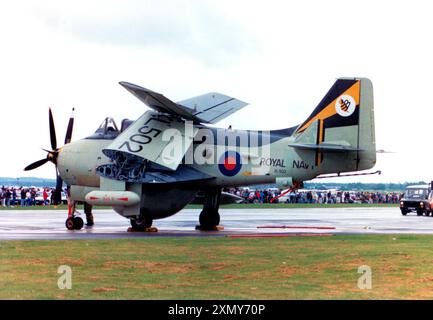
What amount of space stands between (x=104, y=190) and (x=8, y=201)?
44.6 metres

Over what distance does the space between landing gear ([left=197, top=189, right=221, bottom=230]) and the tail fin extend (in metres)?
4.93

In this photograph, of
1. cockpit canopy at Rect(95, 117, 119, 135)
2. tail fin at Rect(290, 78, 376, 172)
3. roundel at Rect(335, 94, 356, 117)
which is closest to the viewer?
tail fin at Rect(290, 78, 376, 172)

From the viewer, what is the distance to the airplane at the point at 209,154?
32438 millimetres

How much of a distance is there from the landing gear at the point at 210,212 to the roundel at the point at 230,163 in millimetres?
1906

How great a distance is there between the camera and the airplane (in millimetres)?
32438

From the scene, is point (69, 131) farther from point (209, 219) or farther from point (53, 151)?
point (209, 219)

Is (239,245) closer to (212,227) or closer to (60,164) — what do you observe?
(212,227)

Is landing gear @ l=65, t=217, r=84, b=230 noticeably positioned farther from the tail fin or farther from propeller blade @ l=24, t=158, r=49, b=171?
the tail fin

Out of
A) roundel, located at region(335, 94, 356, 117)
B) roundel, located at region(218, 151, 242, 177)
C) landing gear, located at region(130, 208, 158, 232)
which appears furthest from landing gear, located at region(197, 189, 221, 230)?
roundel, located at region(335, 94, 356, 117)

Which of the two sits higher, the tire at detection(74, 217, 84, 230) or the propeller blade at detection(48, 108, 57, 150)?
the propeller blade at detection(48, 108, 57, 150)

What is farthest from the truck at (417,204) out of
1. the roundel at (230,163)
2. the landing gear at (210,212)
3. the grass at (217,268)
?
the grass at (217,268)

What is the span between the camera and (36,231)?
104 ft

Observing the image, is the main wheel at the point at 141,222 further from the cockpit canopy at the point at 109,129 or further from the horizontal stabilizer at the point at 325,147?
the horizontal stabilizer at the point at 325,147
